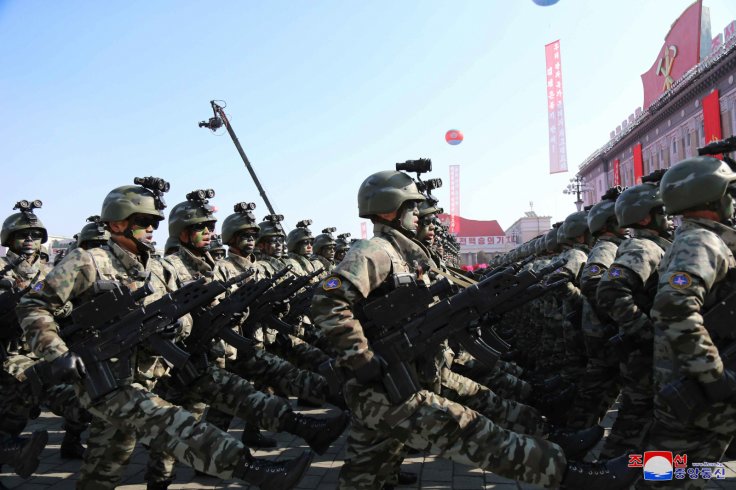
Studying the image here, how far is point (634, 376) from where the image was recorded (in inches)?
185

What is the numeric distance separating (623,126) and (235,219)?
4910 cm

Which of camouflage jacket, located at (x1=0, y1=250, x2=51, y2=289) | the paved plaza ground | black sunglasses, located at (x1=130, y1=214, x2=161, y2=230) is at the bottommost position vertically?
the paved plaza ground

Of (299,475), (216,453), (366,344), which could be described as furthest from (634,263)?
(216,453)

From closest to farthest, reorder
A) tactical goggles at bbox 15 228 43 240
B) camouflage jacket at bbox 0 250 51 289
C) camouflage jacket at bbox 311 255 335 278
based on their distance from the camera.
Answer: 1. camouflage jacket at bbox 0 250 51 289
2. tactical goggles at bbox 15 228 43 240
3. camouflage jacket at bbox 311 255 335 278

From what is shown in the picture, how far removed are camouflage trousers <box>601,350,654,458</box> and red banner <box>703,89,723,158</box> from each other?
103ft

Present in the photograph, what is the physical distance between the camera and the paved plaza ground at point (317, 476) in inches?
192

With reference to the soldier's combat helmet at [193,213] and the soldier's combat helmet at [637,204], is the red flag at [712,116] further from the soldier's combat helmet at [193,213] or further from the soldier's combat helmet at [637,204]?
the soldier's combat helmet at [193,213]

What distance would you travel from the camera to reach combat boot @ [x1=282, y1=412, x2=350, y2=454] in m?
4.68

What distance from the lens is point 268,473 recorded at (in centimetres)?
361

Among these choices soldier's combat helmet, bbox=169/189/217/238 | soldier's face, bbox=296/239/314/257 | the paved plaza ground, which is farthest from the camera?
soldier's face, bbox=296/239/314/257

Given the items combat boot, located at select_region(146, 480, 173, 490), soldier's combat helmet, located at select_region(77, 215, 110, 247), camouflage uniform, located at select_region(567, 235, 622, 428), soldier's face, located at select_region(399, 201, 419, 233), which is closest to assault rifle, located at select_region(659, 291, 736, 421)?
camouflage uniform, located at select_region(567, 235, 622, 428)

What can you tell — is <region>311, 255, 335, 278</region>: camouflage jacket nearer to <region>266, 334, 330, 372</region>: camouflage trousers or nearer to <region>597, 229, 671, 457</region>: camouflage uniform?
<region>266, 334, 330, 372</region>: camouflage trousers

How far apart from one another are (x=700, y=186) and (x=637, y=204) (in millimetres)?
1459

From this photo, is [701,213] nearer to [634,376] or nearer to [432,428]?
[634,376]
